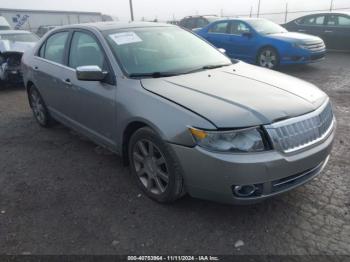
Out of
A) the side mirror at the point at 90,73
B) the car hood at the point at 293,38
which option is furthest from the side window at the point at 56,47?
the car hood at the point at 293,38

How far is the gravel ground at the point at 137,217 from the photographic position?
2.64 m

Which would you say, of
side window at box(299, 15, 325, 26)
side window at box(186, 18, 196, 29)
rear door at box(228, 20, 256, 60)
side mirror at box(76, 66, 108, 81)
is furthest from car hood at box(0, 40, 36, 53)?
side window at box(299, 15, 325, 26)

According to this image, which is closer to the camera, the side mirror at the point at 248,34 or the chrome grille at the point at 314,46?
the chrome grille at the point at 314,46

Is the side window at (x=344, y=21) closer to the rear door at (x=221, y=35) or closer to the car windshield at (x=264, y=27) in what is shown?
the car windshield at (x=264, y=27)

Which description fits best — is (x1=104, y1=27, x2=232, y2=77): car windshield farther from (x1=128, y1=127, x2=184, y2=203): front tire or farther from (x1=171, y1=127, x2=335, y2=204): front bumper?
(x1=171, y1=127, x2=335, y2=204): front bumper

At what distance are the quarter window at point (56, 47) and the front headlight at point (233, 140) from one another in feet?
8.74

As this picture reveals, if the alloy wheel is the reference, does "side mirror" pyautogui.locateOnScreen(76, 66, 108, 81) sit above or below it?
above

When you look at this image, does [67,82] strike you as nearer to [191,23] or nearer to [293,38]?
[293,38]

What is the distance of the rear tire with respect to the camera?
17.1 ft

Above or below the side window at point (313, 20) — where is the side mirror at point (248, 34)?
below

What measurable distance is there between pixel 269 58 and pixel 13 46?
23.3 ft

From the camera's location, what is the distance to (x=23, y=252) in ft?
8.67

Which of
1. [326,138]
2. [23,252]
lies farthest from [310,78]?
[23,252]

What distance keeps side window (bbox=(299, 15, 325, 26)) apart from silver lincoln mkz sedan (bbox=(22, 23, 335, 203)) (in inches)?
376
